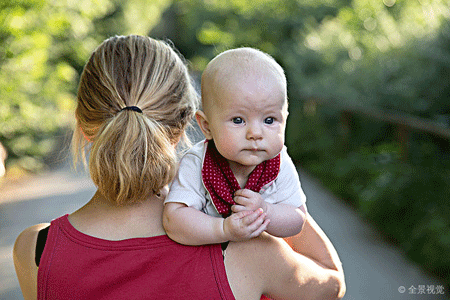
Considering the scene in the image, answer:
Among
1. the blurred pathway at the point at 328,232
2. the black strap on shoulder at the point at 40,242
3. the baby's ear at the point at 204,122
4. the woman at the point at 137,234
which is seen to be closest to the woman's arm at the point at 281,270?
the woman at the point at 137,234

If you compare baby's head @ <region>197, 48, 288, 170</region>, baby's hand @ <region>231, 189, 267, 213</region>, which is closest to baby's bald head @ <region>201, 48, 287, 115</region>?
baby's head @ <region>197, 48, 288, 170</region>

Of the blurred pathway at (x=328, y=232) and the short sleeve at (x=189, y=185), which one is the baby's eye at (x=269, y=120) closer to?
the short sleeve at (x=189, y=185)

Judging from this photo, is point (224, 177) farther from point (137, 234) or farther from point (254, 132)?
point (137, 234)

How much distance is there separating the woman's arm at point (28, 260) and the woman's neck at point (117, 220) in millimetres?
129

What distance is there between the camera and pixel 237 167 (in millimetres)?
1717

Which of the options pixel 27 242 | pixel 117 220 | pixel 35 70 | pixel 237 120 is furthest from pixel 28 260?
pixel 35 70

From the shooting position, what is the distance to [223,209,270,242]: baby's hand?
149 cm

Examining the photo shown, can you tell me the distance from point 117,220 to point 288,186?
545 millimetres

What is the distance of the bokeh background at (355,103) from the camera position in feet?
16.4

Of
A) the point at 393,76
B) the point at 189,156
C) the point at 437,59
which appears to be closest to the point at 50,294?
the point at 189,156

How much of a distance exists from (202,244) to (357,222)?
4891 millimetres

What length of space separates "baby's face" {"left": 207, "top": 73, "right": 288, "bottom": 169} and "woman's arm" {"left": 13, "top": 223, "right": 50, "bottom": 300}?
0.62m

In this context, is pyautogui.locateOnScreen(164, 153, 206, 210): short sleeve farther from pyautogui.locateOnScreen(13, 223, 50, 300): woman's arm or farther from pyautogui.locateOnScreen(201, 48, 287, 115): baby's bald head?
pyautogui.locateOnScreen(13, 223, 50, 300): woman's arm

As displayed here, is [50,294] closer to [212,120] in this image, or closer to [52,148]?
[212,120]
